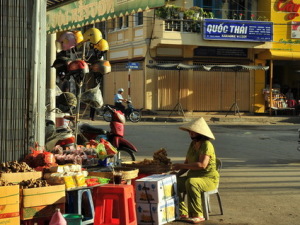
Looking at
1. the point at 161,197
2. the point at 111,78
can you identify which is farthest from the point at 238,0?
the point at 161,197

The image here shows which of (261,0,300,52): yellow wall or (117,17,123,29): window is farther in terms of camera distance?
(117,17,123,29): window

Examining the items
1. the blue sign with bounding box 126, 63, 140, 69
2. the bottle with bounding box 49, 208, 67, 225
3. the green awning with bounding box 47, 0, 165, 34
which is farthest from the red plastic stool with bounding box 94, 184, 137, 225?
the blue sign with bounding box 126, 63, 140, 69

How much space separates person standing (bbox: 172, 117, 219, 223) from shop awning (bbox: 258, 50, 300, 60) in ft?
79.6

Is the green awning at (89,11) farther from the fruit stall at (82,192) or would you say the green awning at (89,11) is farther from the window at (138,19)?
the window at (138,19)

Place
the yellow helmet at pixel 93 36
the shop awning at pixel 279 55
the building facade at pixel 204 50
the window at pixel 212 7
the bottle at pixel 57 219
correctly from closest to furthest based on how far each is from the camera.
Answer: the bottle at pixel 57 219, the yellow helmet at pixel 93 36, the building facade at pixel 204 50, the window at pixel 212 7, the shop awning at pixel 279 55

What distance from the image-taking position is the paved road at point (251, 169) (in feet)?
25.1

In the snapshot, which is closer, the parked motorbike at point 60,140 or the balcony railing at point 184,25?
the parked motorbike at point 60,140

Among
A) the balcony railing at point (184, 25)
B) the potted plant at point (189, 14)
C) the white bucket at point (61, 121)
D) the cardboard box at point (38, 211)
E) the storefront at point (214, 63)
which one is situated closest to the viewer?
the cardboard box at point (38, 211)

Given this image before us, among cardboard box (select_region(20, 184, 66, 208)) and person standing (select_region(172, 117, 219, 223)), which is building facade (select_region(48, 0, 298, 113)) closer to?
person standing (select_region(172, 117, 219, 223))

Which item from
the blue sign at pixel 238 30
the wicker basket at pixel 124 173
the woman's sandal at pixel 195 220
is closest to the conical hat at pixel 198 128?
the wicker basket at pixel 124 173

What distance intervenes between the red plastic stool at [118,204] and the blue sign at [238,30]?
2304 centimetres

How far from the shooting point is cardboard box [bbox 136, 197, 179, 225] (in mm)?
6520

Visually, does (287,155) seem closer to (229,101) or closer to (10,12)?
(10,12)

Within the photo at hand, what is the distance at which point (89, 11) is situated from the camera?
9.19 metres
